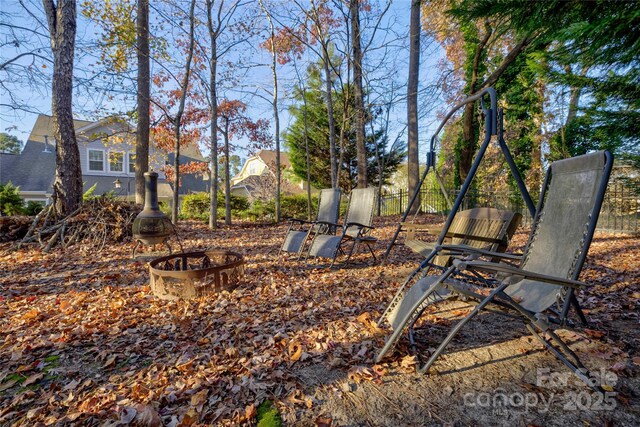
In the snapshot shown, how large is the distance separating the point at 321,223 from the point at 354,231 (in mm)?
Answer: 745

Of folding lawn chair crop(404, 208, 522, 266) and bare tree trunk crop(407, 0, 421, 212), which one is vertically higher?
bare tree trunk crop(407, 0, 421, 212)

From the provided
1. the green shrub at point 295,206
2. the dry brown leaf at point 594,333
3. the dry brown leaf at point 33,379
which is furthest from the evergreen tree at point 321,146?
the dry brown leaf at point 33,379

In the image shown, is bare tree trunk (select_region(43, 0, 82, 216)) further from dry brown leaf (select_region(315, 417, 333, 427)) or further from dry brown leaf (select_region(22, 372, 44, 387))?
dry brown leaf (select_region(315, 417, 333, 427))

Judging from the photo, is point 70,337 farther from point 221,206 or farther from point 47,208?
point 221,206

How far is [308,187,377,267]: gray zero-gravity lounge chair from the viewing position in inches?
172

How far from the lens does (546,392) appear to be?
168 centimetres

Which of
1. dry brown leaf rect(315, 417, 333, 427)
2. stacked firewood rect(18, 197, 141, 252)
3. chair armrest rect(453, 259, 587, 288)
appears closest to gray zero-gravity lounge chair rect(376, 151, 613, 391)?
chair armrest rect(453, 259, 587, 288)

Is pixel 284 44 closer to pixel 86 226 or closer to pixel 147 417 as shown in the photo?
pixel 86 226

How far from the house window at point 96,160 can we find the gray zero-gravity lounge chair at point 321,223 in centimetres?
1710

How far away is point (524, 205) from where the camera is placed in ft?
38.2

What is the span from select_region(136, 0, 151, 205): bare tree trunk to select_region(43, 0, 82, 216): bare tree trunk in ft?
5.87

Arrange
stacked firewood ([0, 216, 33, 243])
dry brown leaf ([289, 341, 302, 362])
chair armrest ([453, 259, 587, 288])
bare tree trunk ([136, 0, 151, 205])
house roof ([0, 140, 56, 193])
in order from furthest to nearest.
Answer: house roof ([0, 140, 56, 193]) < bare tree trunk ([136, 0, 151, 205]) < stacked firewood ([0, 216, 33, 243]) < dry brown leaf ([289, 341, 302, 362]) < chair armrest ([453, 259, 587, 288])

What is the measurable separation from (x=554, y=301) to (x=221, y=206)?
1316cm

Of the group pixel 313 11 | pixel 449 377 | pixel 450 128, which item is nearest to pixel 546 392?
pixel 449 377
